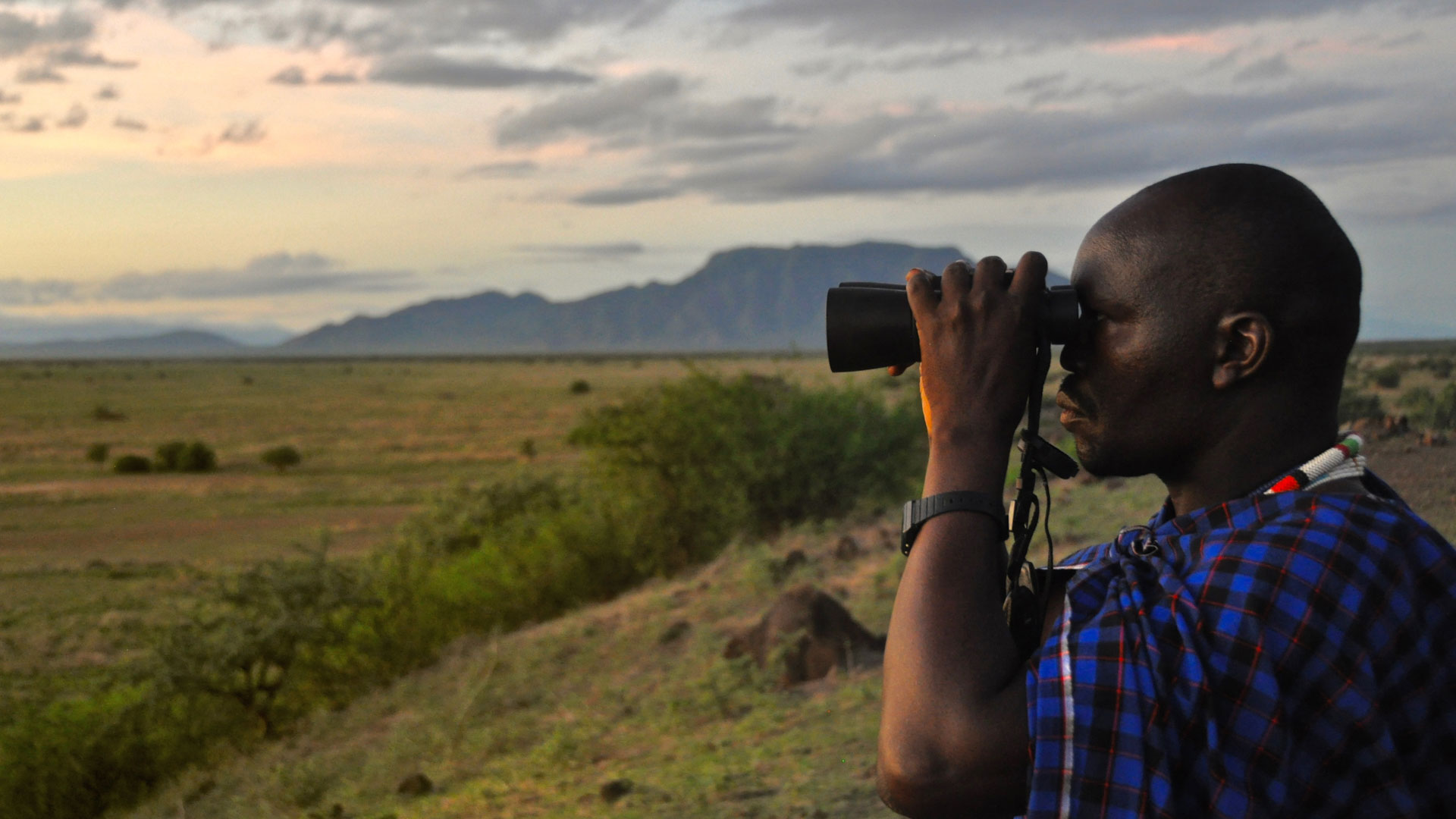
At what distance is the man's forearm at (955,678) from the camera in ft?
4.31

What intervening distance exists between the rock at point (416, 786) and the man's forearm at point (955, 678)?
208 inches

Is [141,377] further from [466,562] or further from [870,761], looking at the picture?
[870,761]

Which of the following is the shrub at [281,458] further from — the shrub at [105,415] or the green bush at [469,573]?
the green bush at [469,573]

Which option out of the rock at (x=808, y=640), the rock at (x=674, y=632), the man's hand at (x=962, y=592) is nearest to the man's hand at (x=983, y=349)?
the man's hand at (x=962, y=592)

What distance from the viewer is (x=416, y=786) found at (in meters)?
6.11

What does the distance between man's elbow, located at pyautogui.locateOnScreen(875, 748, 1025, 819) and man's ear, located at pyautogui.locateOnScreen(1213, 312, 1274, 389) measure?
1.76 ft

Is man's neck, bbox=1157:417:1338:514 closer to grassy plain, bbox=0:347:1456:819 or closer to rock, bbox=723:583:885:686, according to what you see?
grassy plain, bbox=0:347:1456:819

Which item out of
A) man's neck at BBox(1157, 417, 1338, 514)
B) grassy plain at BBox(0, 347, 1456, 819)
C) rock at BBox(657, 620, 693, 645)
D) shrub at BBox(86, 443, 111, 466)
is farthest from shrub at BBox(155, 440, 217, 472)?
man's neck at BBox(1157, 417, 1338, 514)

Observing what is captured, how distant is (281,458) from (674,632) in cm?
2040

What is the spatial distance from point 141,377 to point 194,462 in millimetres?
50487

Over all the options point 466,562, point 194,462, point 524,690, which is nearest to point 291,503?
point 194,462

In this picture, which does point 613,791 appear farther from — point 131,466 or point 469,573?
point 131,466

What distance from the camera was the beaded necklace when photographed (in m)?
1.36

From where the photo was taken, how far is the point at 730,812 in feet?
15.2
